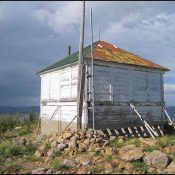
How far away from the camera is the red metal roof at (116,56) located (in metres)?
19.9

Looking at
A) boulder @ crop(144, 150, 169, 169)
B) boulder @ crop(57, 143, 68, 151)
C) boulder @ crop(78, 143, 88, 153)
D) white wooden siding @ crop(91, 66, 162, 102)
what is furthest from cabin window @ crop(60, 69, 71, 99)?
boulder @ crop(144, 150, 169, 169)

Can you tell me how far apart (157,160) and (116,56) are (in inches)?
424

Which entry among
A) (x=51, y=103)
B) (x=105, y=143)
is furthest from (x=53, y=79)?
(x=105, y=143)

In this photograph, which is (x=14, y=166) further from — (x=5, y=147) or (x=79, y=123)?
(x=79, y=123)

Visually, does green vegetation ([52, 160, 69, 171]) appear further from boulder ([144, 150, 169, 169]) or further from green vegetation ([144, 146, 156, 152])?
green vegetation ([144, 146, 156, 152])

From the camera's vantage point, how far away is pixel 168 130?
23.6m

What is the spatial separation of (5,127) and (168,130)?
15545 millimetres

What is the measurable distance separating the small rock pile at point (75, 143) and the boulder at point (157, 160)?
6.89 ft

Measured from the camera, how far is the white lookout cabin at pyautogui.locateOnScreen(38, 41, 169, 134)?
19.0m

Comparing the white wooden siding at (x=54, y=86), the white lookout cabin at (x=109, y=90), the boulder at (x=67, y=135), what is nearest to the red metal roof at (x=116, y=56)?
the white lookout cabin at (x=109, y=90)

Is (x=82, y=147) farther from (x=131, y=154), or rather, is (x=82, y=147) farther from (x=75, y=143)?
(x=131, y=154)

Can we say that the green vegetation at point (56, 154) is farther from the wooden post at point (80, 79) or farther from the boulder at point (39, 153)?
the wooden post at point (80, 79)

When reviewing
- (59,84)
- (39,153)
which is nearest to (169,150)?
(39,153)

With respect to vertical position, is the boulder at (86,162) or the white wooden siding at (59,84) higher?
the white wooden siding at (59,84)
